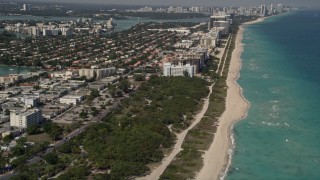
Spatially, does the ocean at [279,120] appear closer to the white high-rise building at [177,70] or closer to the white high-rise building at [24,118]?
the white high-rise building at [177,70]

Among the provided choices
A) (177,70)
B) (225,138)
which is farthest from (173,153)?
(177,70)

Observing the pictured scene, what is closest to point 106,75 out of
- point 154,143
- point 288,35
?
point 154,143

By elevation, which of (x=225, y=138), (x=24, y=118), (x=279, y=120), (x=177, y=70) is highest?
(x=177, y=70)

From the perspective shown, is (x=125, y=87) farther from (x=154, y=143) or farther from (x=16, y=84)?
(x=154, y=143)

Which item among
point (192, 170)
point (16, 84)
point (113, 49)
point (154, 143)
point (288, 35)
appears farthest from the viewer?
point (288, 35)

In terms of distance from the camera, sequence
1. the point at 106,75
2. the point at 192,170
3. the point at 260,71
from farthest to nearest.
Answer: the point at 260,71 < the point at 106,75 < the point at 192,170

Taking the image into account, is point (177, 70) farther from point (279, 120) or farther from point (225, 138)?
point (225, 138)
